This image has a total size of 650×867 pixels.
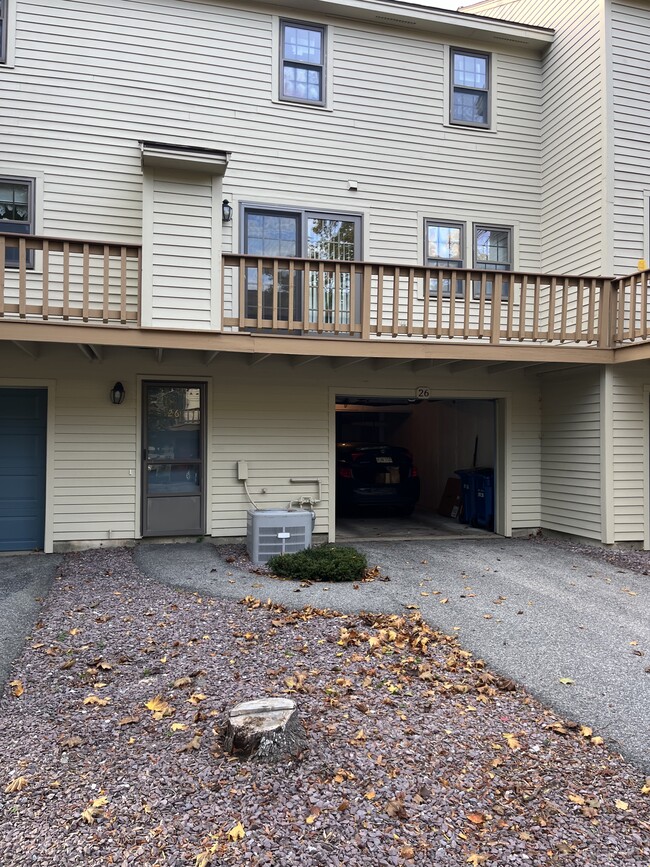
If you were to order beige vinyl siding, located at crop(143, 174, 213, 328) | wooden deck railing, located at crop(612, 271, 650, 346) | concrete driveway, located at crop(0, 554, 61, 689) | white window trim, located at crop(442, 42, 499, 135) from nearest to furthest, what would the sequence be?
concrete driveway, located at crop(0, 554, 61, 689), beige vinyl siding, located at crop(143, 174, 213, 328), wooden deck railing, located at crop(612, 271, 650, 346), white window trim, located at crop(442, 42, 499, 135)

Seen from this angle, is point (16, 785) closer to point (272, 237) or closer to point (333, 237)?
point (272, 237)

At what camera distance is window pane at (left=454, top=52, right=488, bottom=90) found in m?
8.98

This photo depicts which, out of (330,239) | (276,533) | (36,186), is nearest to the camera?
(276,533)

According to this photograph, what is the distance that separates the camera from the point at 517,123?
9180mm

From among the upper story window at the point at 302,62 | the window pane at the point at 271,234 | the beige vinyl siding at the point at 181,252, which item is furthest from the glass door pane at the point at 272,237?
the upper story window at the point at 302,62

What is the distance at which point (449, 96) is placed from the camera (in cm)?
889

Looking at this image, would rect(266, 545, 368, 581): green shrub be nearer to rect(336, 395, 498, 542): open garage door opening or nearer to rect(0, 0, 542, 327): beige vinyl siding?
rect(336, 395, 498, 542): open garage door opening

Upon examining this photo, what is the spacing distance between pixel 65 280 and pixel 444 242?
546 cm

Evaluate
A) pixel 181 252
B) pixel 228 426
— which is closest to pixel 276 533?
pixel 228 426

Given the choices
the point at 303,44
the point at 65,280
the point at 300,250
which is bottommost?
the point at 65,280

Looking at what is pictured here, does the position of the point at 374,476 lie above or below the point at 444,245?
below

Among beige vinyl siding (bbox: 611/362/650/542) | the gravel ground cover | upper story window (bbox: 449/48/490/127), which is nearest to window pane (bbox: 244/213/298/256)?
upper story window (bbox: 449/48/490/127)

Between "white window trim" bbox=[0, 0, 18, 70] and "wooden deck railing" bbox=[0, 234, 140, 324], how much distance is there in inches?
93.0

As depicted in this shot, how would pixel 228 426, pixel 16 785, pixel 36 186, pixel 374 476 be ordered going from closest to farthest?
pixel 16 785, pixel 36 186, pixel 228 426, pixel 374 476
